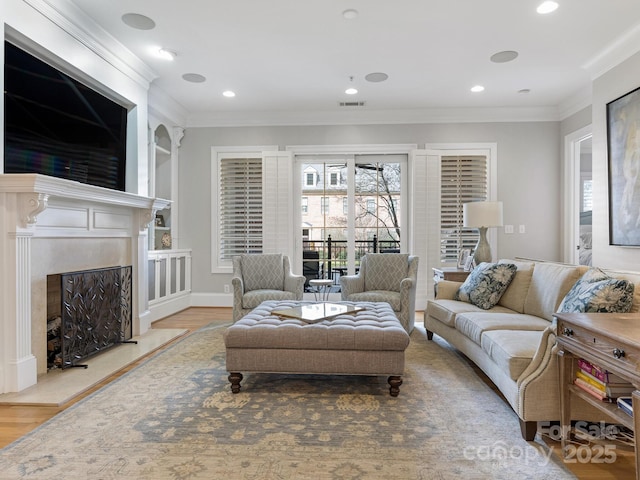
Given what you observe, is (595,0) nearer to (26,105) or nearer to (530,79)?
(530,79)

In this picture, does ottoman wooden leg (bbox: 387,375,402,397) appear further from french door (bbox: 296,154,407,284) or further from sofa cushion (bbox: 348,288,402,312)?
french door (bbox: 296,154,407,284)

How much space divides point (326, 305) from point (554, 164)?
165 inches

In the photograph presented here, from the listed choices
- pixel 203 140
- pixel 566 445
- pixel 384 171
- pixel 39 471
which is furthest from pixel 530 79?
pixel 39 471

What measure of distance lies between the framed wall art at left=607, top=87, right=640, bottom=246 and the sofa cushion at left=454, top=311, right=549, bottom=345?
1340 millimetres

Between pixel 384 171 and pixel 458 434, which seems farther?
pixel 384 171

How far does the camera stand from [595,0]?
2934 millimetres

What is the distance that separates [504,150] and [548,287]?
9.91 feet

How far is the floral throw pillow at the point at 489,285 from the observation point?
341 cm

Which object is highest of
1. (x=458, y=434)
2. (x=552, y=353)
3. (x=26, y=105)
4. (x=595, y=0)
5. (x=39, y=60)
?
(x=595, y=0)

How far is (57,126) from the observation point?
2.97 m

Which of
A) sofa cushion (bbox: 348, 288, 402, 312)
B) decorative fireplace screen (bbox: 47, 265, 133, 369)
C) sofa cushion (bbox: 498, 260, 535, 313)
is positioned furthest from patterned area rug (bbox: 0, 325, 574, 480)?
sofa cushion (bbox: 348, 288, 402, 312)

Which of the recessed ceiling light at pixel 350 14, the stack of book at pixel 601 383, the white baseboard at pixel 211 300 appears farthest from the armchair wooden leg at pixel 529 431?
the white baseboard at pixel 211 300

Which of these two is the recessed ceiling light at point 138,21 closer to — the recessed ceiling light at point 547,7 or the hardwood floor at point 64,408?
the hardwood floor at point 64,408

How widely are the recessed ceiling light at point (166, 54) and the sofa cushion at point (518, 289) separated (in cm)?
380
